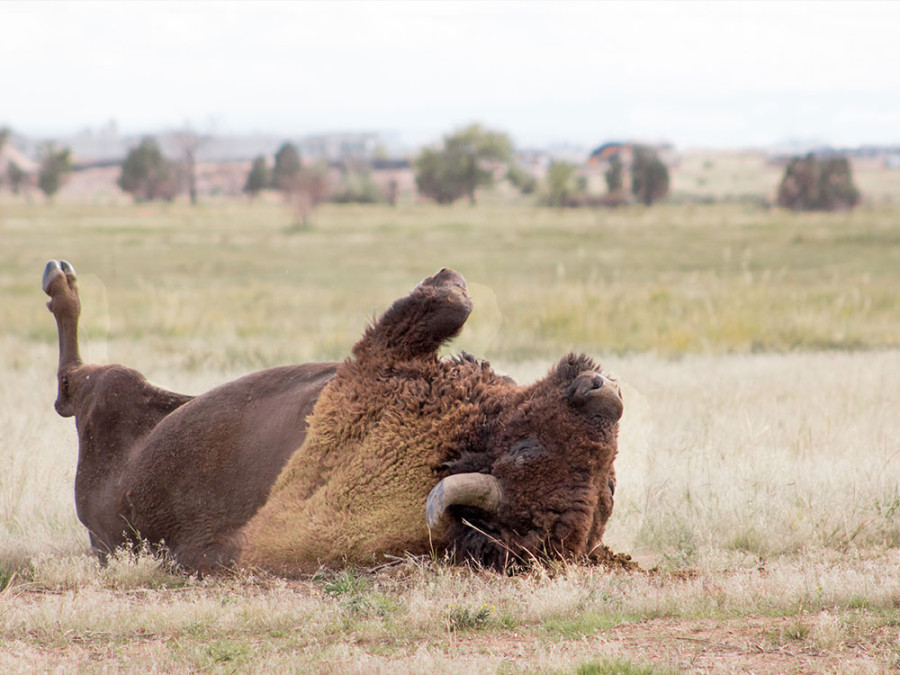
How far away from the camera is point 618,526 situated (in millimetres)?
6059

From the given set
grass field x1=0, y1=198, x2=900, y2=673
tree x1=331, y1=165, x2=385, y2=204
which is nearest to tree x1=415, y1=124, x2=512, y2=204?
tree x1=331, y1=165, x2=385, y2=204

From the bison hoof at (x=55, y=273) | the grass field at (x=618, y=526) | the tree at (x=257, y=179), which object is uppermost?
the tree at (x=257, y=179)

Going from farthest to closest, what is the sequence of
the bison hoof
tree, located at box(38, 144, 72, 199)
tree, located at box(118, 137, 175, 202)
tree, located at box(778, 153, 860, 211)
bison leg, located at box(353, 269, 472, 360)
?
tree, located at box(118, 137, 175, 202), tree, located at box(38, 144, 72, 199), tree, located at box(778, 153, 860, 211), the bison hoof, bison leg, located at box(353, 269, 472, 360)

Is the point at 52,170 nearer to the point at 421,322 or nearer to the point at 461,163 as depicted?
the point at 461,163

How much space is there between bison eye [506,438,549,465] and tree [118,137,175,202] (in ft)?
323

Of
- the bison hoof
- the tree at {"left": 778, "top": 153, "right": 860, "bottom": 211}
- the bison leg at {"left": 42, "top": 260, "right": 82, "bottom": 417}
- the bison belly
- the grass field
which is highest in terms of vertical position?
the tree at {"left": 778, "top": 153, "right": 860, "bottom": 211}

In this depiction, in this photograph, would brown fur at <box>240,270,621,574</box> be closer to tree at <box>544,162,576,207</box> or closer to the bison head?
the bison head

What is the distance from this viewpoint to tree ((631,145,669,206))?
78375mm

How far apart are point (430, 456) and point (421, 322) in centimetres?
66

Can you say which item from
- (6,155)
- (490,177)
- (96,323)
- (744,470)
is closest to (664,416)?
(744,470)

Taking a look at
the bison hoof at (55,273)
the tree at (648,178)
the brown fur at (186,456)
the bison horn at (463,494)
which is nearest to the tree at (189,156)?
the tree at (648,178)

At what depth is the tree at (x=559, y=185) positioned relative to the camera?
79.2m

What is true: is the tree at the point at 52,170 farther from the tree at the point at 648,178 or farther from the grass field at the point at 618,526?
the grass field at the point at 618,526

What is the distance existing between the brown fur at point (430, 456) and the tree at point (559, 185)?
74622mm
